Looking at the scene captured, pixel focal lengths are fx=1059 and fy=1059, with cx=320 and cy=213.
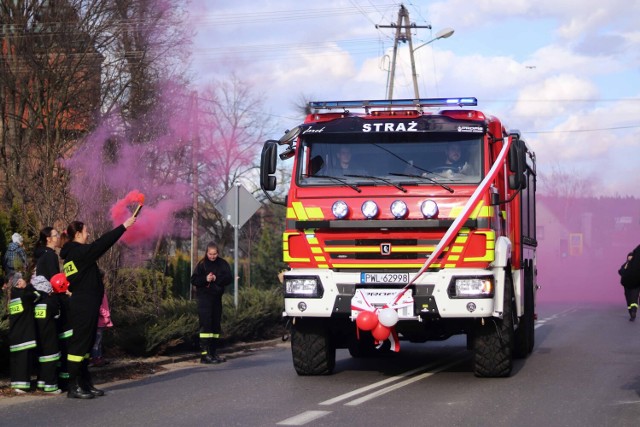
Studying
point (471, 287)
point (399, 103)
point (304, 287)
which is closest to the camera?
point (471, 287)

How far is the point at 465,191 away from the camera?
11703 mm

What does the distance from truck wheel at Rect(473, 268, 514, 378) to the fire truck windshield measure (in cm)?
144

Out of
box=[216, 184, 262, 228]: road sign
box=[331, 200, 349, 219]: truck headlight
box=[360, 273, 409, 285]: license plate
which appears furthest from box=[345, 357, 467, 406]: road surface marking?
box=[216, 184, 262, 228]: road sign

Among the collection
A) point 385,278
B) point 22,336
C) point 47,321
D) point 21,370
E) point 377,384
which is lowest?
point 377,384

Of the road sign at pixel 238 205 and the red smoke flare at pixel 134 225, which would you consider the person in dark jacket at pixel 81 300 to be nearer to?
the red smoke flare at pixel 134 225

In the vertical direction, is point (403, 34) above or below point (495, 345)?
above

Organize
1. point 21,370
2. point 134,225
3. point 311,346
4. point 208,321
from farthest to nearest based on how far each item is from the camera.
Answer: point 134,225
point 208,321
point 311,346
point 21,370

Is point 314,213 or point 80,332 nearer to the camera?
point 80,332

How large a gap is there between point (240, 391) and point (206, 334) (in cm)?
370

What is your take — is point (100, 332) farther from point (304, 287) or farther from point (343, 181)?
point (343, 181)

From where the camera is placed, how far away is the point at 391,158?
12.1 m

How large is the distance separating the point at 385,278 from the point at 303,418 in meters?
2.79

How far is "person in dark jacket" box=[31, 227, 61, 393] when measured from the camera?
11.2m

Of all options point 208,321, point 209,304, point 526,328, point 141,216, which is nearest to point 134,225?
point 209,304
